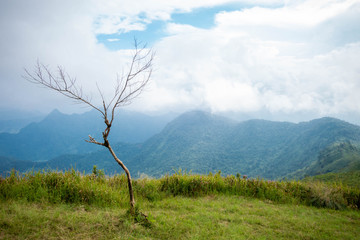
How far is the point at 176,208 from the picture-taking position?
6.84 metres

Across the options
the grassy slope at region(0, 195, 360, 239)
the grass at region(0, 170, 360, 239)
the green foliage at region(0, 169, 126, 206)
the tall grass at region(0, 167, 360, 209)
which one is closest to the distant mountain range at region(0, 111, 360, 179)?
the tall grass at region(0, 167, 360, 209)

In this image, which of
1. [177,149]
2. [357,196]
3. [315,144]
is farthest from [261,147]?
[357,196]

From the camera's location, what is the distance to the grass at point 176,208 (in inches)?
190

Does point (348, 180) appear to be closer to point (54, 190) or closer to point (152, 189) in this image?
point (152, 189)

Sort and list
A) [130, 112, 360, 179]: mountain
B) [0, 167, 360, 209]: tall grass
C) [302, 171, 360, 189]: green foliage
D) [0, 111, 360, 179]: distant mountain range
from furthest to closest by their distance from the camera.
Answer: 1. [130, 112, 360, 179]: mountain
2. [0, 111, 360, 179]: distant mountain range
3. [302, 171, 360, 189]: green foliage
4. [0, 167, 360, 209]: tall grass

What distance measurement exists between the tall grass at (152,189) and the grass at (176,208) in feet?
0.09

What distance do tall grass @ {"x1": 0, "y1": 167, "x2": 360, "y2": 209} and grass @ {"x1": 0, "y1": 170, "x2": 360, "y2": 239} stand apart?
0.03 meters

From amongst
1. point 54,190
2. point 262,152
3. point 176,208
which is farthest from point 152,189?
point 262,152

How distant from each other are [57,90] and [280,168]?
13763 cm

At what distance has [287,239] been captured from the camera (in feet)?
17.3

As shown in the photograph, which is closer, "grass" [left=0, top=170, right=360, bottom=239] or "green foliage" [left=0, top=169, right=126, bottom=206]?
"grass" [left=0, top=170, right=360, bottom=239]

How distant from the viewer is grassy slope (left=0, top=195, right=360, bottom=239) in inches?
181

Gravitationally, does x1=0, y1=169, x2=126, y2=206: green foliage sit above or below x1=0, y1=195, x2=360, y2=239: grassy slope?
above

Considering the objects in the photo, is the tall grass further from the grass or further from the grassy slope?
the grassy slope
